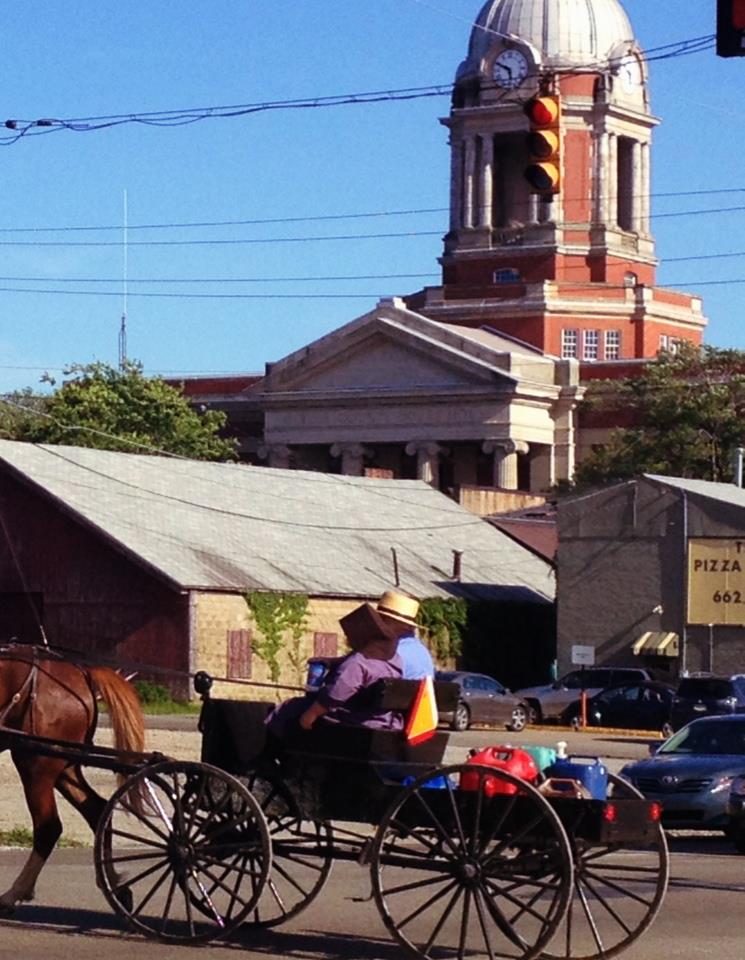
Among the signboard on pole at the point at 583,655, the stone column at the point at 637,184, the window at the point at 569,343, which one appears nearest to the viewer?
the signboard on pole at the point at 583,655

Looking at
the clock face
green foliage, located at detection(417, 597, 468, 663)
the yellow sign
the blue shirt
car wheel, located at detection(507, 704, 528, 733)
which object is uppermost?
the clock face

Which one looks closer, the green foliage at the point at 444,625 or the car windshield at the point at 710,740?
the car windshield at the point at 710,740

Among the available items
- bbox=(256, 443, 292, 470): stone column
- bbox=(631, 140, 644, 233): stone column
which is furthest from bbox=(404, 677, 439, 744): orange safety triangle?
bbox=(631, 140, 644, 233): stone column

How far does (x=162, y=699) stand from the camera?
156 ft

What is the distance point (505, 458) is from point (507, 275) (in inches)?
521

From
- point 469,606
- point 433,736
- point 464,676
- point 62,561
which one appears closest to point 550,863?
point 433,736

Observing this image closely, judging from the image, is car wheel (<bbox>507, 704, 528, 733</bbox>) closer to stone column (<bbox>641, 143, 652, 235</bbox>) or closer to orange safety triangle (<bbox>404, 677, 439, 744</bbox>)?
orange safety triangle (<bbox>404, 677, 439, 744</bbox>)

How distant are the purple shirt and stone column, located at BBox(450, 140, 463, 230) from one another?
95.0 metres

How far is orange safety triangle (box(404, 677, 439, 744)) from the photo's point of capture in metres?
11.9

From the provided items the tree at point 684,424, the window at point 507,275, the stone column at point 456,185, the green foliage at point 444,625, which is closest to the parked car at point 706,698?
the green foliage at point 444,625

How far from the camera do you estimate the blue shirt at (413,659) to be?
12234 millimetres

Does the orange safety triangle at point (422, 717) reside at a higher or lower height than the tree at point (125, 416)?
lower

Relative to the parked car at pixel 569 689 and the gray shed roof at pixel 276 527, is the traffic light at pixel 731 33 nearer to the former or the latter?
the parked car at pixel 569 689

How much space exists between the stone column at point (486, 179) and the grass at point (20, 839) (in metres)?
87.1
